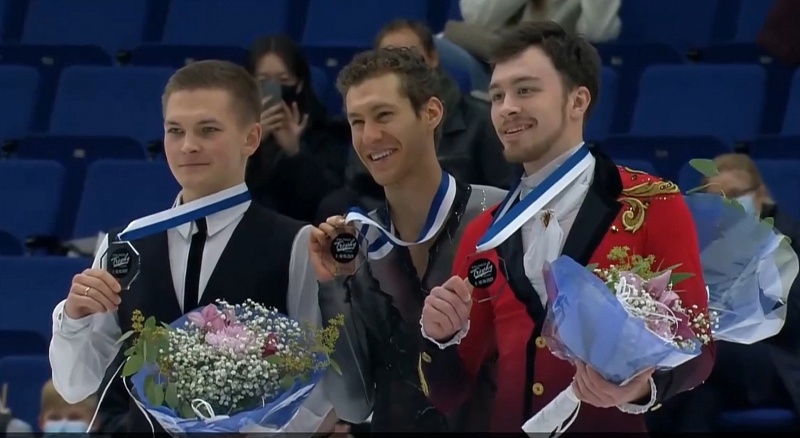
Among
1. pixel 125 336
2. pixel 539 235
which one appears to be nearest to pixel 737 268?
pixel 539 235

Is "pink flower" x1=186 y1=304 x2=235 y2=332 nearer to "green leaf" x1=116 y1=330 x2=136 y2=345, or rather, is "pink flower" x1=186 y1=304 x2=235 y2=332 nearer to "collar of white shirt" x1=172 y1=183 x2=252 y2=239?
"green leaf" x1=116 y1=330 x2=136 y2=345

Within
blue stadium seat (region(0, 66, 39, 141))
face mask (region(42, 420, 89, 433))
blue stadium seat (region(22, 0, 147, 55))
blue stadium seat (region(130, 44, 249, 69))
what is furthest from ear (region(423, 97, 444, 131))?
blue stadium seat (region(22, 0, 147, 55))

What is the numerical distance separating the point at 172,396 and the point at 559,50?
1.03 m

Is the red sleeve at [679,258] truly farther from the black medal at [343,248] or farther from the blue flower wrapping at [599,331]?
the black medal at [343,248]

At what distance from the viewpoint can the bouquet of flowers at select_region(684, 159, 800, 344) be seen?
2799 millimetres

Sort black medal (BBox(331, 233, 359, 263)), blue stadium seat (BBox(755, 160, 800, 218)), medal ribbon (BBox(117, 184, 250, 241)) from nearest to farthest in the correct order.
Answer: black medal (BBox(331, 233, 359, 263))
medal ribbon (BBox(117, 184, 250, 241))
blue stadium seat (BBox(755, 160, 800, 218))

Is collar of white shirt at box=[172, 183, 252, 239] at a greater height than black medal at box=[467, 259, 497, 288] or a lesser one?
lesser

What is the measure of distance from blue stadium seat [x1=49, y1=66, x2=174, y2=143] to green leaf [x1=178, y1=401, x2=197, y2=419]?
12.3 feet

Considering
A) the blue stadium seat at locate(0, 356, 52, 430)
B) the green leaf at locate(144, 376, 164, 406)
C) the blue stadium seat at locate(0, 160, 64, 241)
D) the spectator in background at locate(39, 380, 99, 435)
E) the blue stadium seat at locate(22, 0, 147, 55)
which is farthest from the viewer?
the blue stadium seat at locate(22, 0, 147, 55)

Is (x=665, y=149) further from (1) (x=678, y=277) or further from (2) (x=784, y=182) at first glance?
(1) (x=678, y=277)

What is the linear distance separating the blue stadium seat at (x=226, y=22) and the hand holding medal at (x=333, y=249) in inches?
165

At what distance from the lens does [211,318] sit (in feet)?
9.24

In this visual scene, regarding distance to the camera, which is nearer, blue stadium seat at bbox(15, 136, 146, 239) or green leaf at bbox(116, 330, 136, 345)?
green leaf at bbox(116, 330, 136, 345)

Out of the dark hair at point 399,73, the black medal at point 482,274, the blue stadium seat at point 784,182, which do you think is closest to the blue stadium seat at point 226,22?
the blue stadium seat at point 784,182
